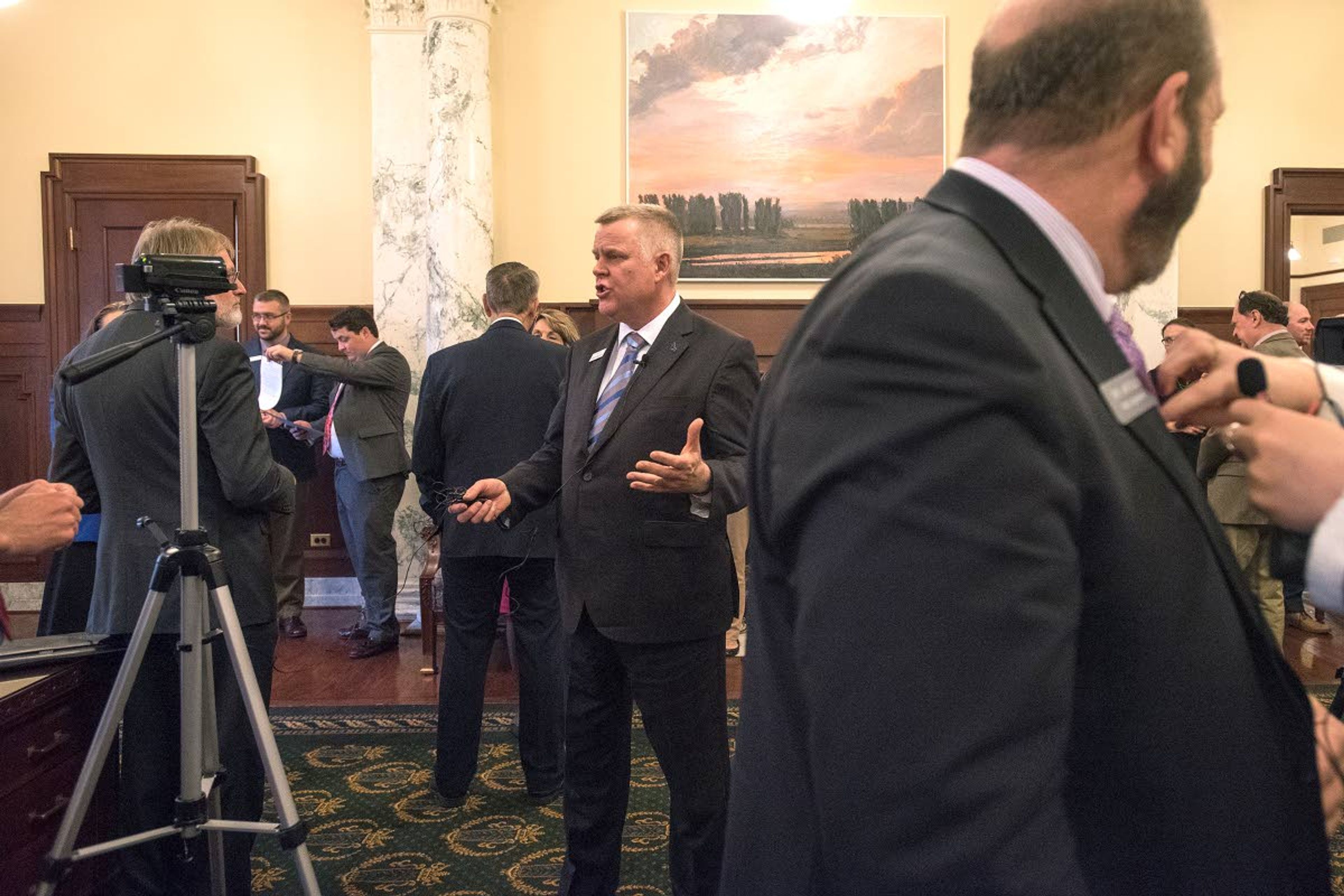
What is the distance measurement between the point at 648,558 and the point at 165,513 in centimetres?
119

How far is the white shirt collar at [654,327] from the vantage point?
9.35 ft

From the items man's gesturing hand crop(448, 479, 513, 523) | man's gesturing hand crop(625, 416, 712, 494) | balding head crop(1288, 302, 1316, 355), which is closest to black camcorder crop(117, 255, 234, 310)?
A: man's gesturing hand crop(448, 479, 513, 523)

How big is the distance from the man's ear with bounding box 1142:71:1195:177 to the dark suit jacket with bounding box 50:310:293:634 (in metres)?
2.29

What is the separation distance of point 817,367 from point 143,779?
251cm

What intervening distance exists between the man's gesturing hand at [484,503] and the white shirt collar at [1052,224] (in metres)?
1.96

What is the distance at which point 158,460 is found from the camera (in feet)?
8.69

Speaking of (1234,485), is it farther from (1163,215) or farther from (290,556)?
(290,556)

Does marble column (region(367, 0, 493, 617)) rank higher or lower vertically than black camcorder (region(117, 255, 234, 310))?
higher

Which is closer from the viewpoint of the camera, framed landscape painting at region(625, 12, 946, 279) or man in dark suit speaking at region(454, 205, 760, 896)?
man in dark suit speaking at region(454, 205, 760, 896)

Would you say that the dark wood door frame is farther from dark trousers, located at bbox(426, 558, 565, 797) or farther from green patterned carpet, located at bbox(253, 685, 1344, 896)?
dark trousers, located at bbox(426, 558, 565, 797)

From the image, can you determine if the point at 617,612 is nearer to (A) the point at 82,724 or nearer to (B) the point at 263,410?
(A) the point at 82,724

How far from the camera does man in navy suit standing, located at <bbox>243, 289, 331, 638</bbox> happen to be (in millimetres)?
6340

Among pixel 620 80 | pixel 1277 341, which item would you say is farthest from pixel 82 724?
pixel 620 80

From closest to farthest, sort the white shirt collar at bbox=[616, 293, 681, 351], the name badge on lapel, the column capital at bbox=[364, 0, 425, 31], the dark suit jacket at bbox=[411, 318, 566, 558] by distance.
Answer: the name badge on lapel < the white shirt collar at bbox=[616, 293, 681, 351] < the dark suit jacket at bbox=[411, 318, 566, 558] < the column capital at bbox=[364, 0, 425, 31]
